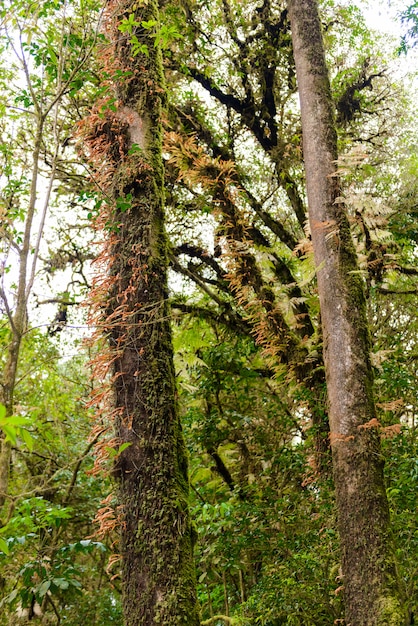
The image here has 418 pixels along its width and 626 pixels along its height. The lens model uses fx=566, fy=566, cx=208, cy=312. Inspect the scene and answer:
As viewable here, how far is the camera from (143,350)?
2.97 metres

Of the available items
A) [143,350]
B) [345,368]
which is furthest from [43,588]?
[345,368]

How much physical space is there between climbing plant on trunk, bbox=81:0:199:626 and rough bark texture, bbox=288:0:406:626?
1.39 meters

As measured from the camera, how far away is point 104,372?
3.00 meters

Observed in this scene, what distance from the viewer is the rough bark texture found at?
346 centimetres

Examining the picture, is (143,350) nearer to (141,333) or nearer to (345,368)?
(141,333)

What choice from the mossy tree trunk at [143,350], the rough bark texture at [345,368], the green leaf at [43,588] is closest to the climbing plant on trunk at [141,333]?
the mossy tree trunk at [143,350]

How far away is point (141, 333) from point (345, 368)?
1.75 metres

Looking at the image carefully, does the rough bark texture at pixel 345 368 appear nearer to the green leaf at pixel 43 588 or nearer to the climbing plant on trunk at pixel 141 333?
the climbing plant on trunk at pixel 141 333

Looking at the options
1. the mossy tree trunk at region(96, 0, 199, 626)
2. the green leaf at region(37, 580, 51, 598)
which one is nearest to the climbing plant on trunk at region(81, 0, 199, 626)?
the mossy tree trunk at region(96, 0, 199, 626)

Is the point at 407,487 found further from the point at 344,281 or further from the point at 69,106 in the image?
the point at 69,106

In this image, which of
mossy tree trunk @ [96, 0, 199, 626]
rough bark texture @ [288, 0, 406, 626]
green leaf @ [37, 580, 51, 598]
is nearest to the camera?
mossy tree trunk @ [96, 0, 199, 626]

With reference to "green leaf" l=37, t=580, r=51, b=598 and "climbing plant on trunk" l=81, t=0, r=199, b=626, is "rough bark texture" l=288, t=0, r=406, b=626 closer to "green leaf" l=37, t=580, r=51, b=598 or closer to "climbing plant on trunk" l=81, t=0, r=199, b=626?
"climbing plant on trunk" l=81, t=0, r=199, b=626

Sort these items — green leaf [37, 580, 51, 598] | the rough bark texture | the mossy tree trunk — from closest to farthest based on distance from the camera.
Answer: the mossy tree trunk → green leaf [37, 580, 51, 598] → the rough bark texture

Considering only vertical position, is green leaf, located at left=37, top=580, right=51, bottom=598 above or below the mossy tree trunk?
below
